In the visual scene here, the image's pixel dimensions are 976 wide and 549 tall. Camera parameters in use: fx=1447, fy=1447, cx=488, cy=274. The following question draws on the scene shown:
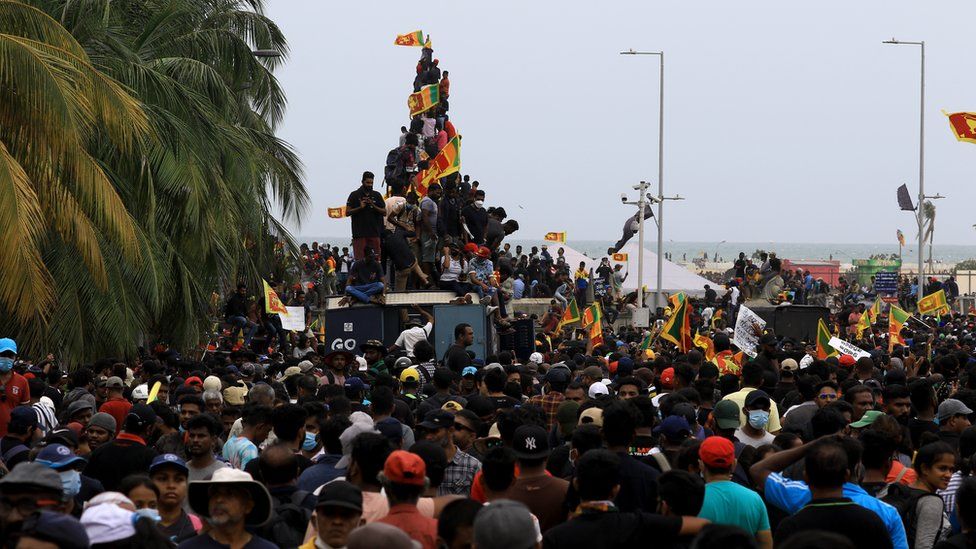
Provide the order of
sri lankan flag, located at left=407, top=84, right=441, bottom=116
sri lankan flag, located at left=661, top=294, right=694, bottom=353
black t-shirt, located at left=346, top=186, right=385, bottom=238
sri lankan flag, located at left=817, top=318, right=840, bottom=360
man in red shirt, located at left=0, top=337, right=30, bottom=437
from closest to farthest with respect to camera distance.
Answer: man in red shirt, located at left=0, top=337, right=30, bottom=437 < sri lankan flag, located at left=817, top=318, right=840, bottom=360 < sri lankan flag, located at left=661, top=294, right=694, bottom=353 < black t-shirt, located at left=346, top=186, right=385, bottom=238 < sri lankan flag, located at left=407, top=84, right=441, bottom=116

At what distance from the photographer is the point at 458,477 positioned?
806 centimetres

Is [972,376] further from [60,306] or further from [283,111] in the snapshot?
[283,111]

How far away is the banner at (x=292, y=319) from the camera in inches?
840

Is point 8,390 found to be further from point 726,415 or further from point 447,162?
point 447,162

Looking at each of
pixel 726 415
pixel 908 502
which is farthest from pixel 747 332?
pixel 908 502

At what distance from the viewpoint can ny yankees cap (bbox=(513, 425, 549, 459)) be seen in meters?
7.15

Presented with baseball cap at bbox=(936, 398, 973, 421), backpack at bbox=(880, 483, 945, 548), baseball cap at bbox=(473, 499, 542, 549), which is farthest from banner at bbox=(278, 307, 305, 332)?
baseball cap at bbox=(473, 499, 542, 549)

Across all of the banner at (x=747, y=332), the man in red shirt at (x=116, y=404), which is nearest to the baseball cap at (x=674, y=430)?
the man in red shirt at (x=116, y=404)

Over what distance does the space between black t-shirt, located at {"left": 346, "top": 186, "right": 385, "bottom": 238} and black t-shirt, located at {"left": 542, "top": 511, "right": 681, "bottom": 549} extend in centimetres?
1441

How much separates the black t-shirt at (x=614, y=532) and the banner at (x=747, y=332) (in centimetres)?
1127

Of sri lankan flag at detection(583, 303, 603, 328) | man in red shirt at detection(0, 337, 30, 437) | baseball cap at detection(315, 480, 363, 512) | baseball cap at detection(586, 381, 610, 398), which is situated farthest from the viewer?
sri lankan flag at detection(583, 303, 603, 328)

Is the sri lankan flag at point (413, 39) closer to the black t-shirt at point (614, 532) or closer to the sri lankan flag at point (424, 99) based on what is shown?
the sri lankan flag at point (424, 99)

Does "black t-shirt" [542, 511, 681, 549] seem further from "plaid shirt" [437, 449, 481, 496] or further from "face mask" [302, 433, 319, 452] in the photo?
"face mask" [302, 433, 319, 452]

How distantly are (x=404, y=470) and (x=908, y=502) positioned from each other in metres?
2.71
